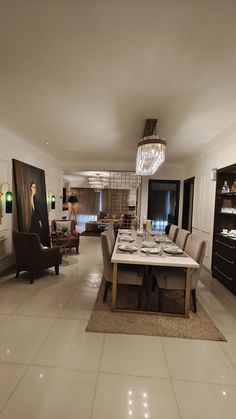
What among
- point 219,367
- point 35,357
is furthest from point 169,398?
point 35,357

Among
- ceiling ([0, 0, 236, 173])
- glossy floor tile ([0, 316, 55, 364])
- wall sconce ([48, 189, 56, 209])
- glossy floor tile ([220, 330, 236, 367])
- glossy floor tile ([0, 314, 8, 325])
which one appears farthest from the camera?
wall sconce ([48, 189, 56, 209])

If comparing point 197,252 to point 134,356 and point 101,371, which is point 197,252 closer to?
point 134,356

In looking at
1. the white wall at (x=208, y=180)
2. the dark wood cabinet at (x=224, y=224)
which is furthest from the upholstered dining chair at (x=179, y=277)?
the white wall at (x=208, y=180)

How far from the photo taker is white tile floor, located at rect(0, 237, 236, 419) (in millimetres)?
1528

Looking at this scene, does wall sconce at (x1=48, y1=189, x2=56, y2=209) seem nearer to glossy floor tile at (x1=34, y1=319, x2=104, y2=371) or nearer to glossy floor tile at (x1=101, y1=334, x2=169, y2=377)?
glossy floor tile at (x1=34, y1=319, x2=104, y2=371)

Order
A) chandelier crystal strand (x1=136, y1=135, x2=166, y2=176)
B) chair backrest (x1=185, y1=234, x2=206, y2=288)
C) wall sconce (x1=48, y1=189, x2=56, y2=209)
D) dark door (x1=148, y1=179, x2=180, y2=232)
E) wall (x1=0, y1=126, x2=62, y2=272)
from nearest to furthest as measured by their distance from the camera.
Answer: chair backrest (x1=185, y1=234, x2=206, y2=288)
chandelier crystal strand (x1=136, y1=135, x2=166, y2=176)
wall (x1=0, y1=126, x2=62, y2=272)
wall sconce (x1=48, y1=189, x2=56, y2=209)
dark door (x1=148, y1=179, x2=180, y2=232)

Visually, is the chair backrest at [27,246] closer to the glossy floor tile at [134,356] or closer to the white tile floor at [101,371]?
the white tile floor at [101,371]

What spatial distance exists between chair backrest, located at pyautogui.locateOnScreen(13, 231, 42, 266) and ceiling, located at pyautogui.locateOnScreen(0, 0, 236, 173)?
189 centimetres

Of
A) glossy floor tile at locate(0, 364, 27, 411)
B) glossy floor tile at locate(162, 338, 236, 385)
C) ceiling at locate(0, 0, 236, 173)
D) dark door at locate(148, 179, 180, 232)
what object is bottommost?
glossy floor tile at locate(162, 338, 236, 385)

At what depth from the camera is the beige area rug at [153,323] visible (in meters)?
2.40

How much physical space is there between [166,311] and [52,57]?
3.10 m

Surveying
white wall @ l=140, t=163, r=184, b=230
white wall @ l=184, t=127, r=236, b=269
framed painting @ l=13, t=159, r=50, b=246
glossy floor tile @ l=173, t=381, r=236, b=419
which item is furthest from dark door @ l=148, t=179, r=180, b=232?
glossy floor tile @ l=173, t=381, r=236, b=419

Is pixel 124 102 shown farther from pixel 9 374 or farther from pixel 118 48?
pixel 9 374

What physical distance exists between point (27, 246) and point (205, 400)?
10.2 ft
